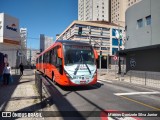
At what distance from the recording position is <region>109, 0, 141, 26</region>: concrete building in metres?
134

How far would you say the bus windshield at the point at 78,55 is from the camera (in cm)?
1442

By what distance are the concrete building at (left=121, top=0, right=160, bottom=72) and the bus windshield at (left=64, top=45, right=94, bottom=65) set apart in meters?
10.9

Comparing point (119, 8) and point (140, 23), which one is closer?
point (140, 23)

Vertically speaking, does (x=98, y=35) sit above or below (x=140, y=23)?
above

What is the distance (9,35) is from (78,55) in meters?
49.8

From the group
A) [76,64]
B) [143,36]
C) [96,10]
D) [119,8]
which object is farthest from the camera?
[119,8]

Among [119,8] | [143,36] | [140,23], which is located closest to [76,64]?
[143,36]

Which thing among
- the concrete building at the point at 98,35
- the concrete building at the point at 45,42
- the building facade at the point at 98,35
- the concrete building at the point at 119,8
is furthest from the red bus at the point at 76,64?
the concrete building at the point at 45,42

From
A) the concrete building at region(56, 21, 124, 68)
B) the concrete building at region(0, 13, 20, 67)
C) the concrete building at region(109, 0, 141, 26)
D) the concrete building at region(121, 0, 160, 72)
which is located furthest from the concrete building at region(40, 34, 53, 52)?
the concrete building at region(121, 0, 160, 72)

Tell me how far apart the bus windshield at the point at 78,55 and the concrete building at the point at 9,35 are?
142ft

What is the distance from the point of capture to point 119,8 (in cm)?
13662

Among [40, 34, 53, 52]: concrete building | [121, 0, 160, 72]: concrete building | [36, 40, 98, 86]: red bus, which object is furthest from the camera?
[40, 34, 53, 52]: concrete building

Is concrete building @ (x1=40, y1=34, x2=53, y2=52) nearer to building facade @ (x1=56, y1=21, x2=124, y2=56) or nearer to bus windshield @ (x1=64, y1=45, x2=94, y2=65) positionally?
building facade @ (x1=56, y1=21, x2=124, y2=56)

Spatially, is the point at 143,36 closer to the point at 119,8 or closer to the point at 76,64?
the point at 76,64
